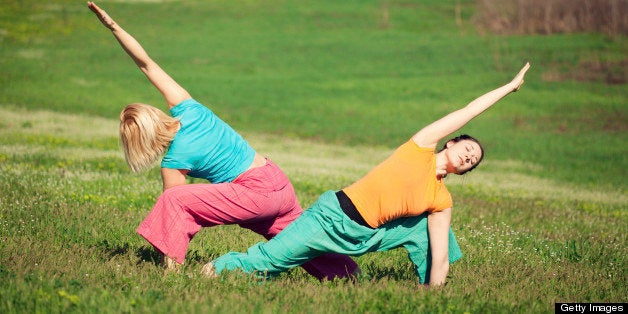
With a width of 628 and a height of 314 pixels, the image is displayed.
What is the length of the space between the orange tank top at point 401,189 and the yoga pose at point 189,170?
808mm

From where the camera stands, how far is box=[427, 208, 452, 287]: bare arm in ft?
23.7

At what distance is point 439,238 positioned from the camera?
7246 millimetres

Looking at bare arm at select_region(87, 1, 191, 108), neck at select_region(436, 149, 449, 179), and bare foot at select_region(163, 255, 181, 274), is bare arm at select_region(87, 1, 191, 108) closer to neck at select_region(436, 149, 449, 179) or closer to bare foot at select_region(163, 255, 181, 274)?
bare foot at select_region(163, 255, 181, 274)

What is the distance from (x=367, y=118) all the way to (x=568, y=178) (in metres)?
11.0

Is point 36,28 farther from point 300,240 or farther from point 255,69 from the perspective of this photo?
point 300,240

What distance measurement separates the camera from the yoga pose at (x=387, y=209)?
7.05 metres

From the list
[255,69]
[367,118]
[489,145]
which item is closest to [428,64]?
[255,69]

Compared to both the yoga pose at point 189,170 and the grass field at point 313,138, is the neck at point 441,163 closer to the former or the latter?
the grass field at point 313,138

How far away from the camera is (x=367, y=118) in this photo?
32000 mm

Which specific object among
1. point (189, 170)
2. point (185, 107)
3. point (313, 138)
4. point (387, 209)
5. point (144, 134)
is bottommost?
point (313, 138)

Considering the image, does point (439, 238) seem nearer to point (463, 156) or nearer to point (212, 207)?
point (463, 156)

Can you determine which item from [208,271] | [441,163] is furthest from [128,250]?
[441,163]

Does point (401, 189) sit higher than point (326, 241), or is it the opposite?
point (401, 189)

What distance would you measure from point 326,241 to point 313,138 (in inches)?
818
